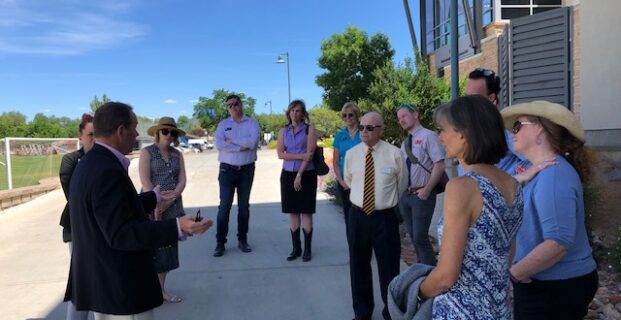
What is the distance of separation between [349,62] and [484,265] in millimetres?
23453

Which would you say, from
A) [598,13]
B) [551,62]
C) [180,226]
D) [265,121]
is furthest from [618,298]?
[265,121]

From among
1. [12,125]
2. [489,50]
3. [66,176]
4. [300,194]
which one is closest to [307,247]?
[300,194]

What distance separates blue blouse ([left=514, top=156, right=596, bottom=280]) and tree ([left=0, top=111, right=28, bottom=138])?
65.5 m

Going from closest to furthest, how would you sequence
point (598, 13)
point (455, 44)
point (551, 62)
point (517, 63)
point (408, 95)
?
point (455, 44) < point (598, 13) < point (551, 62) < point (517, 63) < point (408, 95)

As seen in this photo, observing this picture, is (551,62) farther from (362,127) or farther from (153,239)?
(153,239)

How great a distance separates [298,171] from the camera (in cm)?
555

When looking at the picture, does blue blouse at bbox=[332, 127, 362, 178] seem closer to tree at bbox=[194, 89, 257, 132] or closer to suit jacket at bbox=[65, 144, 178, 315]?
suit jacket at bbox=[65, 144, 178, 315]

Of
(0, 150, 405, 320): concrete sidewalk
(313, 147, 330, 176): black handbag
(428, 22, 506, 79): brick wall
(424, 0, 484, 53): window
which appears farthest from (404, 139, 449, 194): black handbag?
(424, 0, 484, 53): window

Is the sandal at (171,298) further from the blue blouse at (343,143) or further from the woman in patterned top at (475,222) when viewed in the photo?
the woman in patterned top at (475,222)

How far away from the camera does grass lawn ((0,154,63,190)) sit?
13148 millimetres

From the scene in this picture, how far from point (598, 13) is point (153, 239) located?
35.6 ft

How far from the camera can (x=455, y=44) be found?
23.0ft

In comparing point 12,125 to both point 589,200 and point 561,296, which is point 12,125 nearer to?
point 589,200

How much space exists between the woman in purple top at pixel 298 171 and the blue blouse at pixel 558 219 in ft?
11.7
